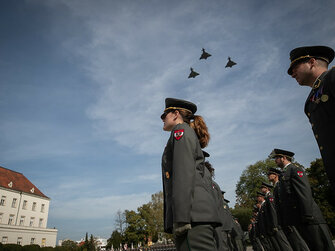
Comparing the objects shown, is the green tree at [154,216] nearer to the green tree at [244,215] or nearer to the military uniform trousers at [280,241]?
the green tree at [244,215]

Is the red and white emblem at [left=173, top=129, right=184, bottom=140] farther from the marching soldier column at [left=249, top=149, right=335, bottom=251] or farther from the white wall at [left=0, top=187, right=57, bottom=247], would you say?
the white wall at [left=0, top=187, right=57, bottom=247]

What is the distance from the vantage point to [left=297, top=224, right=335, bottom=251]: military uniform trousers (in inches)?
165

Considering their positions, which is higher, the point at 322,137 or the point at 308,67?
the point at 308,67

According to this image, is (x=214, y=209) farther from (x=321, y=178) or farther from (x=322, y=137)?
(x=321, y=178)

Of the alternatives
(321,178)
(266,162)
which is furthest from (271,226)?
(266,162)

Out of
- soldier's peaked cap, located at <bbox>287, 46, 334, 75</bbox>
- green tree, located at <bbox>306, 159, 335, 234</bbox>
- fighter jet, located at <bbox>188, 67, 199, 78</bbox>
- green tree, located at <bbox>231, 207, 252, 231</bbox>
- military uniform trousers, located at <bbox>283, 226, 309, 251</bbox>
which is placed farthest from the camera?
green tree, located at <bbox>231, 207, 252, 231</bbox>

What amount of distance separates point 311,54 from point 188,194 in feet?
8.22

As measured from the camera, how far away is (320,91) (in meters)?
2.49

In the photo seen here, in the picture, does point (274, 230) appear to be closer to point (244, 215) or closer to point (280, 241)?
point (280, 241)

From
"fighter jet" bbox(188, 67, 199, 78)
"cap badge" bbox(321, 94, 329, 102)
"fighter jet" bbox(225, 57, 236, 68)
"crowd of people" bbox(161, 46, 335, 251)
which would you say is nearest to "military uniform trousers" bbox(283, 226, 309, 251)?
"crowd of people" bbox(161, 46, 335, 251)

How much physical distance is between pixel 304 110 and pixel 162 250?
996 inches

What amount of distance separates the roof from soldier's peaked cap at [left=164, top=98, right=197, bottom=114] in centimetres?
5421

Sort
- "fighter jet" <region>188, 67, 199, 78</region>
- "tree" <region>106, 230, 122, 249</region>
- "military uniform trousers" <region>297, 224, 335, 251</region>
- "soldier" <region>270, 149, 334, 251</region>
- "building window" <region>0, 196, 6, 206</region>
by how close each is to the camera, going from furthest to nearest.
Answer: "tree" <region>106, 230, 122, 249</region> → "building window" <region>0, 196, 6, 206</region> → "fighter jet" <region>188, 67, 199, 78</region> → "soldier" <region>270, 149, 334, 251</region> → "military uniform trousers" <region>297, 224, 335, 251</region>

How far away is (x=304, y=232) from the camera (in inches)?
180
